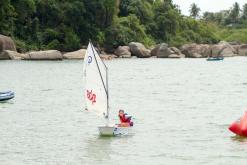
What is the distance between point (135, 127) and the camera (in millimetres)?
34656

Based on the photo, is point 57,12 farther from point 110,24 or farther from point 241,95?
point 241,95

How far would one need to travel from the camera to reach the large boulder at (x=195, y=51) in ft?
461

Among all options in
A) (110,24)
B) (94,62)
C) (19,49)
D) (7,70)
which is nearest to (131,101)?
(94,62)

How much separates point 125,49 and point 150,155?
9767 cm

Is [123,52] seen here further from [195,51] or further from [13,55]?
[13,55]

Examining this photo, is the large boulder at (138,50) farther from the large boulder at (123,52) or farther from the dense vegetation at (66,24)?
the dense vegetation at (66,24)

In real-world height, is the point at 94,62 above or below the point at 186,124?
above

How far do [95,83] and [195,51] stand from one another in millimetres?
112370

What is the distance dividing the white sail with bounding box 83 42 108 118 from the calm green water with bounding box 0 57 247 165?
56.4 inches

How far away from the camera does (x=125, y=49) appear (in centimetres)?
12444

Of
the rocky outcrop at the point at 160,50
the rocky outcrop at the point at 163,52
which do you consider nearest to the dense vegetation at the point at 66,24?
the rocky outcrop at the point at 160,50

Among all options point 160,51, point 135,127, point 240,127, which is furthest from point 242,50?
point 240,127

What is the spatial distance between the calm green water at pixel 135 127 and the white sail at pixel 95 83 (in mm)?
1434

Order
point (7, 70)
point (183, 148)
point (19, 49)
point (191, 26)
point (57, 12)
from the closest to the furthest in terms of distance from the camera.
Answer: point (183, 148) → point (7, 70) → point (19, 49) → point (57, 12) → point (191, 26)
